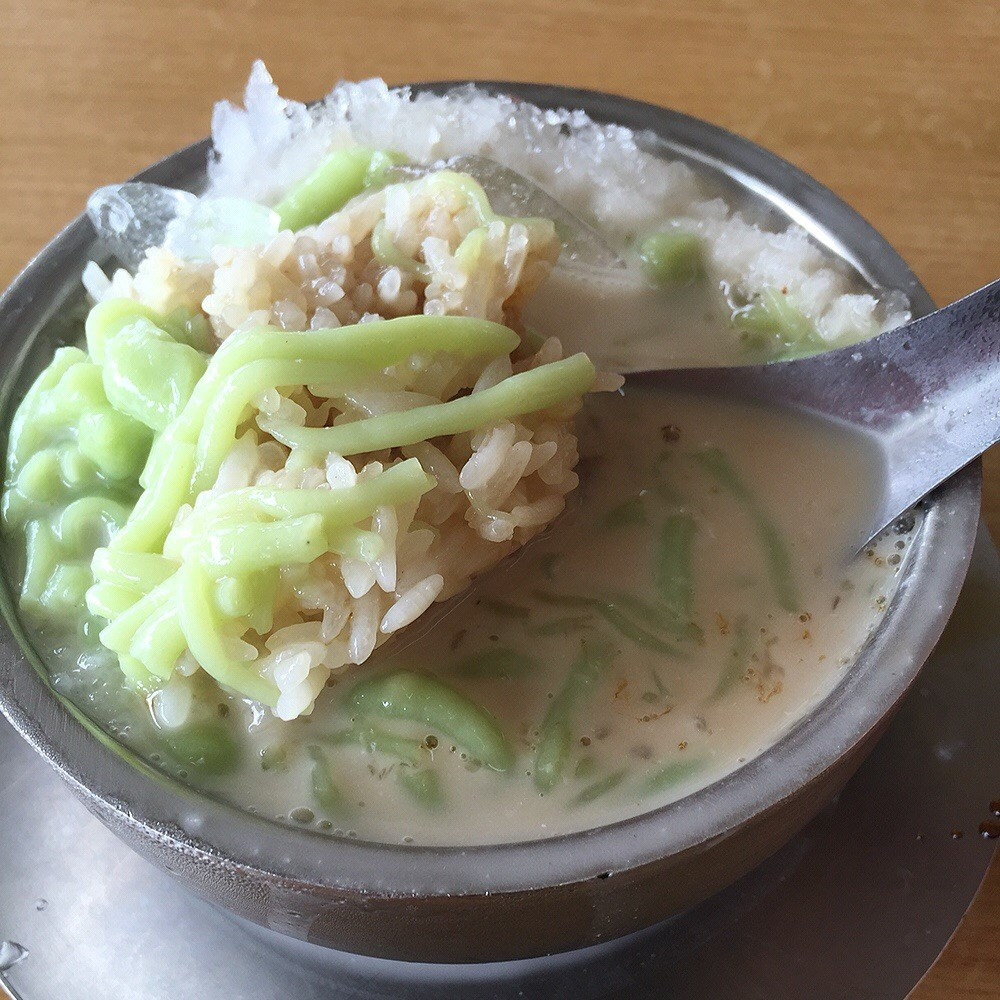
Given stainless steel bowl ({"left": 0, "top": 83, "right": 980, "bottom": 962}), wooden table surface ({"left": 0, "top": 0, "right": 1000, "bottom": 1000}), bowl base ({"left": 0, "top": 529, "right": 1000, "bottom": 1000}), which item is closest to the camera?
stainless steel bowl ({"left": 0, "top": 83, "right": 980, "bottom": 962})

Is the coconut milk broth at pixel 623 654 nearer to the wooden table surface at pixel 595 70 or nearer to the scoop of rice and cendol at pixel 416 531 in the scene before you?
the scoop of rice and cendol at pixel 416 531

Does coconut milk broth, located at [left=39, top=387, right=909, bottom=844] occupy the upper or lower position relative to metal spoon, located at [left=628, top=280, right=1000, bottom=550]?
lower

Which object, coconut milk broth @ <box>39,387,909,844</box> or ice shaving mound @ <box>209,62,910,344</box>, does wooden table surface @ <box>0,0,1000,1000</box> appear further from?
coconut milk broth @ <box>39,387,909,844</box>

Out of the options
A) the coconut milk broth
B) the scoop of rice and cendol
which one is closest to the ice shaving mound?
the scoop of rice and cendol

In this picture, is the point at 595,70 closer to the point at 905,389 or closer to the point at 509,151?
the point at 509,151

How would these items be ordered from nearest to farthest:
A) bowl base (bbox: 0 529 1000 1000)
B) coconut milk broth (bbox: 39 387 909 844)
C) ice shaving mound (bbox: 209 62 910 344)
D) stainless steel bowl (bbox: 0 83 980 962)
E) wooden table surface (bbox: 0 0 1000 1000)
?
stainless steel bowl (bbox: 0 83 980 962)
coconut milk broth (bbox: 39 387 909 844)
bowl base (bbox: 0 529 1000 1000)
ice shaving mound (bbox: 209 62 910 344)
wooden table surface (bbox: 0 0 1000 1000)

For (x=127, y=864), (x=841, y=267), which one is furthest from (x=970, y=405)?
(x=127, y=864)
